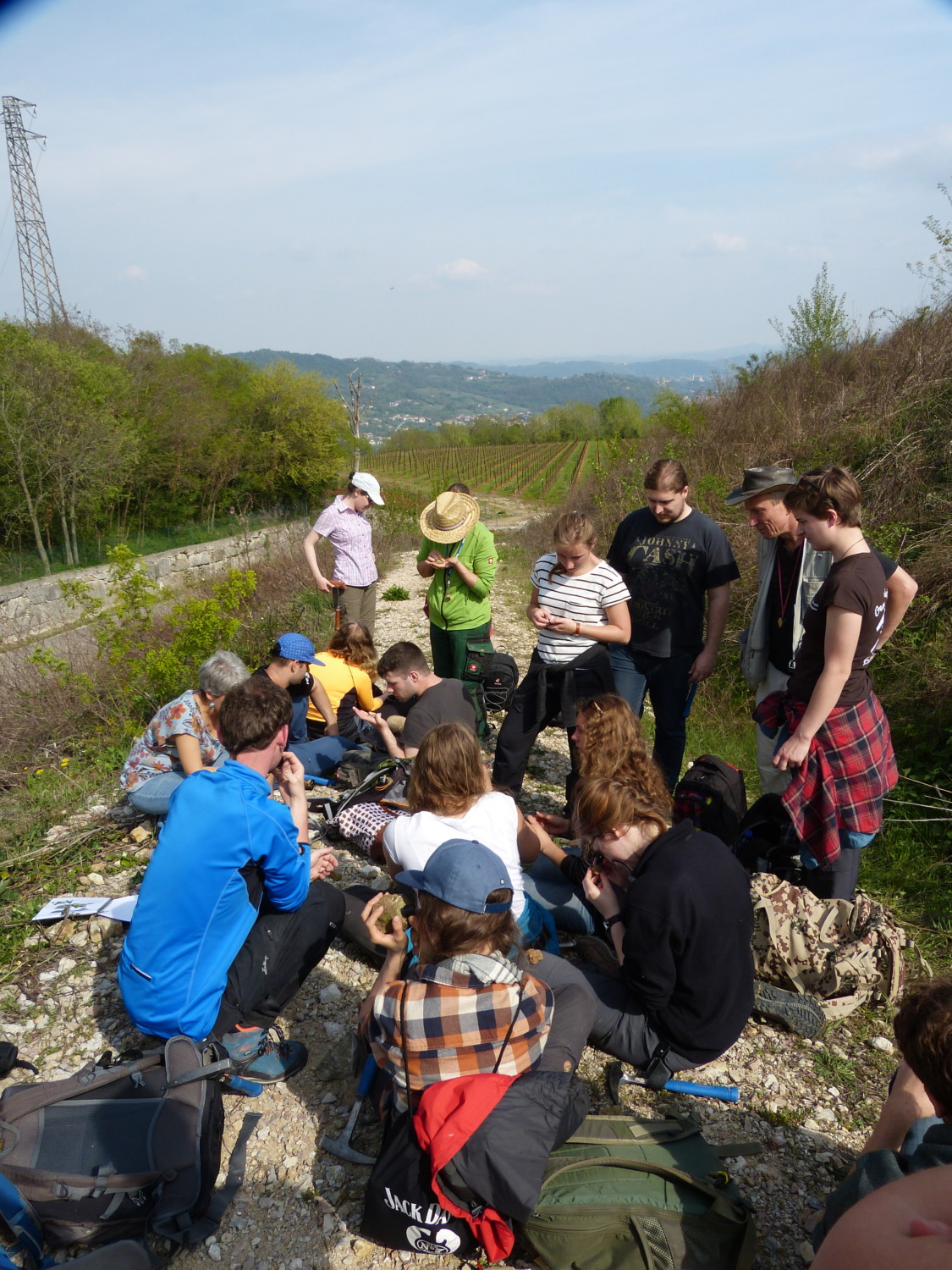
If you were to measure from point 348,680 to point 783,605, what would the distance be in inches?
111

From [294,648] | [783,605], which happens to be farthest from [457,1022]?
[294,648]

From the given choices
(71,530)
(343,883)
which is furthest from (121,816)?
(71,530)

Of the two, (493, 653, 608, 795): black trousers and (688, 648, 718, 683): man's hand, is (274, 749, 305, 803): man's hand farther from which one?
(688, 648, 718, 683): man's hand

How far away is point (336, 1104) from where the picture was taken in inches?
101

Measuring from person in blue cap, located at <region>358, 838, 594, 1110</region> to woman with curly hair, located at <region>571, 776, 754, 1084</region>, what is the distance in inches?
16.7

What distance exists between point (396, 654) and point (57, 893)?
2.04 meters

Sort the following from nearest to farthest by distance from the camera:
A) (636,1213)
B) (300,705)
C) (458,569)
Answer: (636,1213) → (300,705) → (458,569)

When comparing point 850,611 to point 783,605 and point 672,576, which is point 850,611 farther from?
point 672,576

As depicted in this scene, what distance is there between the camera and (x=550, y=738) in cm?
569

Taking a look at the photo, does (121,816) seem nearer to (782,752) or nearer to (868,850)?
(782,752)

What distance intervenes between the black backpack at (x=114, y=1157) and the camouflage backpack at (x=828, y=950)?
200 cm

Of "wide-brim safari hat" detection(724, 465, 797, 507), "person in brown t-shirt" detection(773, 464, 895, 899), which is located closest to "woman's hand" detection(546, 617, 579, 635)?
"wide-brim safari hat" detection(724, 465, 797, 507)

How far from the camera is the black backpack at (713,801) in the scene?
3.44 m

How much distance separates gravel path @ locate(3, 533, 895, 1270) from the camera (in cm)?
212
